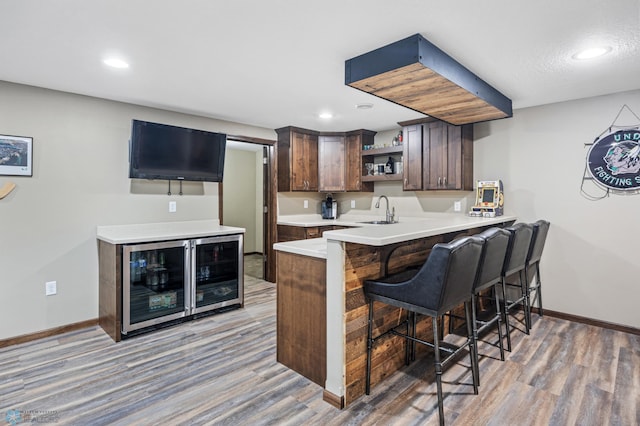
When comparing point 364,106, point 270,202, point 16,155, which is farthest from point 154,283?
point 364,106

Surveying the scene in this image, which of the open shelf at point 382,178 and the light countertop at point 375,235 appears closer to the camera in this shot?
the light countertop at point 375,235

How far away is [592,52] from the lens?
2346 millimetres

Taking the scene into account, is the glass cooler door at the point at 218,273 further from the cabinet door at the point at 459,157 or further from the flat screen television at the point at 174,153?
the cabinet door at the point at 459,157

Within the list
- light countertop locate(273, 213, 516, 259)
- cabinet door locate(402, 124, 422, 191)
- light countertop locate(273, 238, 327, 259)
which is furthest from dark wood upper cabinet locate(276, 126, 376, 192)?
light countertop locate(273, 238, 327, 259)

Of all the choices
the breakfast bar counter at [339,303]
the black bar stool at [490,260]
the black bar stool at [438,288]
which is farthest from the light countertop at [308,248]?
the black bar stool at [490,260]

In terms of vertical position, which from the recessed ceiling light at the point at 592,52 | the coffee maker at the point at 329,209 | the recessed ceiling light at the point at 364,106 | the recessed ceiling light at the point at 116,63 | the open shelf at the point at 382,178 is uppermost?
the recessed ceiling light at the point at 364,106

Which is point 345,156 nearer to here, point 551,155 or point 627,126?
point 551,155

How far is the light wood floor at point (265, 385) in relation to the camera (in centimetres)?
200

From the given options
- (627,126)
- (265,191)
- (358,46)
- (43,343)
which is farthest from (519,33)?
(43,343)

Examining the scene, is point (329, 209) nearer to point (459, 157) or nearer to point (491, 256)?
point (459, 157)

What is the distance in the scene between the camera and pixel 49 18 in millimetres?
1923

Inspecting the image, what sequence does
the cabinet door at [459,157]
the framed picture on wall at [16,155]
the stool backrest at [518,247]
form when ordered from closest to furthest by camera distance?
the stool backrest at [518,247]
the framed picture on wall at [16,155]
the cabinet door at [459,157]

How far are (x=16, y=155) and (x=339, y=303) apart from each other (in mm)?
2996

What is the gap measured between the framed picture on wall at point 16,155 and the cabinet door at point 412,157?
151 inches
